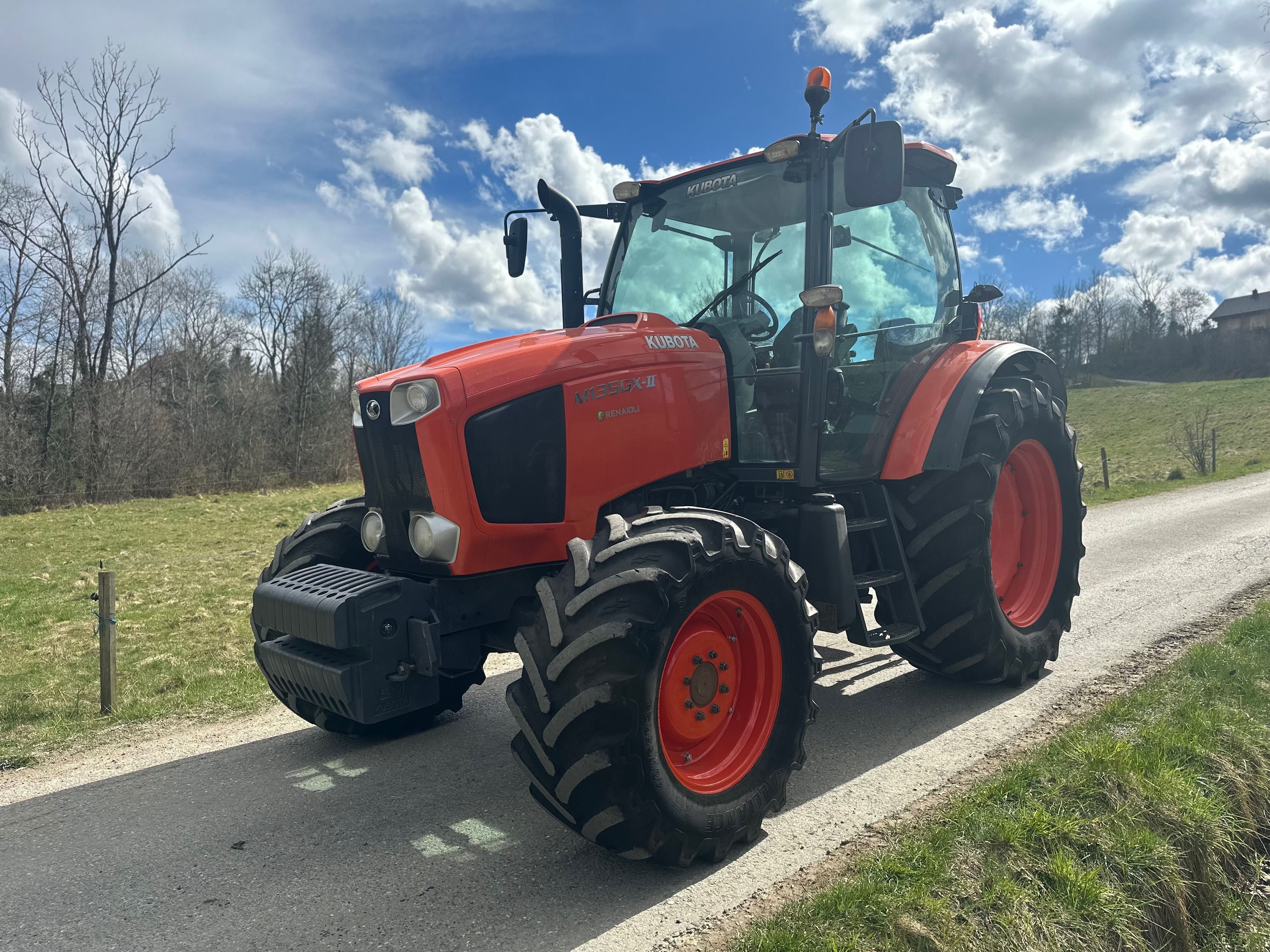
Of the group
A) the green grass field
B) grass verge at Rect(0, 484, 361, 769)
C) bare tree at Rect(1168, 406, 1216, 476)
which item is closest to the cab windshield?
grass verge at Rect(0, 484, 361, 769)

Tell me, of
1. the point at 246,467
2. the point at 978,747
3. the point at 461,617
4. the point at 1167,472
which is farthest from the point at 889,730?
the point at 246,467

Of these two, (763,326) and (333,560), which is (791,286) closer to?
(763,326)

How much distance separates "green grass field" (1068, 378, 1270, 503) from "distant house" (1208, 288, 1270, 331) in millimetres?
38149

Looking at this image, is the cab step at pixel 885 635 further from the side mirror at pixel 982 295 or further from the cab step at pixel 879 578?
the side mirror at pixel 982 295

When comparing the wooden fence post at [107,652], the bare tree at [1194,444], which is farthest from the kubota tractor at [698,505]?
the bare tree at [1194,444]

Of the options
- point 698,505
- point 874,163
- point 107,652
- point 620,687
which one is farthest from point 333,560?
point 874,163

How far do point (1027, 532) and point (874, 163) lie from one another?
279cm

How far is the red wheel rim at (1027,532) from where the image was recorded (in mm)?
5004

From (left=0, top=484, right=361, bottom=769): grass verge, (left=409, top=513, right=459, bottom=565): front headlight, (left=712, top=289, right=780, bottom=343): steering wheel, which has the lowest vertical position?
(left=0, top=484, right=361, bottom=769): grass verge

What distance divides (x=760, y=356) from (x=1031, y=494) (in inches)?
89.3

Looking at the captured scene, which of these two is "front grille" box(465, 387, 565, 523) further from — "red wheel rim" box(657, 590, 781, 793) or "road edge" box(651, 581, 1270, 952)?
"road edge" box(651, 581, 1270, 952)

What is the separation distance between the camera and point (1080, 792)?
3.20 m

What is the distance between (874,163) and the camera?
3.44 meters

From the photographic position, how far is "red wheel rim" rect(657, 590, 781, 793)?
9.89 ft
